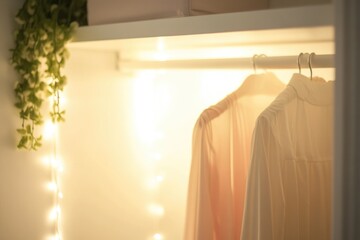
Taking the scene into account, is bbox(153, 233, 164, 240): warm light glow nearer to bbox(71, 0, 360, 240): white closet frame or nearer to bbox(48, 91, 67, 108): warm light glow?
bbox(48, 91, 67, 108): warm light glow

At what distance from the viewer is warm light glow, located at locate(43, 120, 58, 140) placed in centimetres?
130

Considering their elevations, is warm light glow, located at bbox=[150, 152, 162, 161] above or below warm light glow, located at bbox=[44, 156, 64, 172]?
below

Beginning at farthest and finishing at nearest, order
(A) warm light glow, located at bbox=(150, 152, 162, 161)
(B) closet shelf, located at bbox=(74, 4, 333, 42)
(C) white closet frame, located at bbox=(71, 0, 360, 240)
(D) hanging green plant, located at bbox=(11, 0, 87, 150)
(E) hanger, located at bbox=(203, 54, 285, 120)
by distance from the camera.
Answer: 1. (A) warm light glow, located at bbox=(150, 152, 162, 161)
2. (D) hanging green plant, located at bbox=(11, 0, 87, 150)
3. (E) hanger, located at bbox=(203, 54, 285, 120)
4. (B) closet shelf, located at bbox=(74, 4, 333, 42)
5. (C) white closet frame, located at bbox=(71, 0, 360, 240)

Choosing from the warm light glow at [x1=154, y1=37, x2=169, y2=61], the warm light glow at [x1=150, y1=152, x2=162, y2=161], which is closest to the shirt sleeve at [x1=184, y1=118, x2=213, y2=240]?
the warm light glow at [x1=154, y1=37, x2=169, y2=61]

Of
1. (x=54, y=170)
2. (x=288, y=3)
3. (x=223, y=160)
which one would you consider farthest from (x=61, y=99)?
(x=288, y=3)

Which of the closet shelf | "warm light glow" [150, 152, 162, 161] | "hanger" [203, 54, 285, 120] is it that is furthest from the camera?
"warm light glow" [150, 152, 162, 161]

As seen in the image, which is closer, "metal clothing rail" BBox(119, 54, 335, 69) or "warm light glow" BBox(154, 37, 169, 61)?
"metal clothing rail" BBox(119, 54, 335, 69)

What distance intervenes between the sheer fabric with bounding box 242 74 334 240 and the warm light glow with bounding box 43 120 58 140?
2.23 feet

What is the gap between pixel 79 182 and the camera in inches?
53.9

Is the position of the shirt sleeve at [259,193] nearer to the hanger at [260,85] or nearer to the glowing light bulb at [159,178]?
the hanger at [260,85]

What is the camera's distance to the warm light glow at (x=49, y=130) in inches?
51.3

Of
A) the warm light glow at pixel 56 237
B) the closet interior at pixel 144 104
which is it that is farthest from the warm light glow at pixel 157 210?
the warm light glow at pixel 56 237

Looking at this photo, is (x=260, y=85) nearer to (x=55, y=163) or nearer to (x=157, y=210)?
(x=55, y=163)

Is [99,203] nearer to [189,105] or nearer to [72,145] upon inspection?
[72,145]
